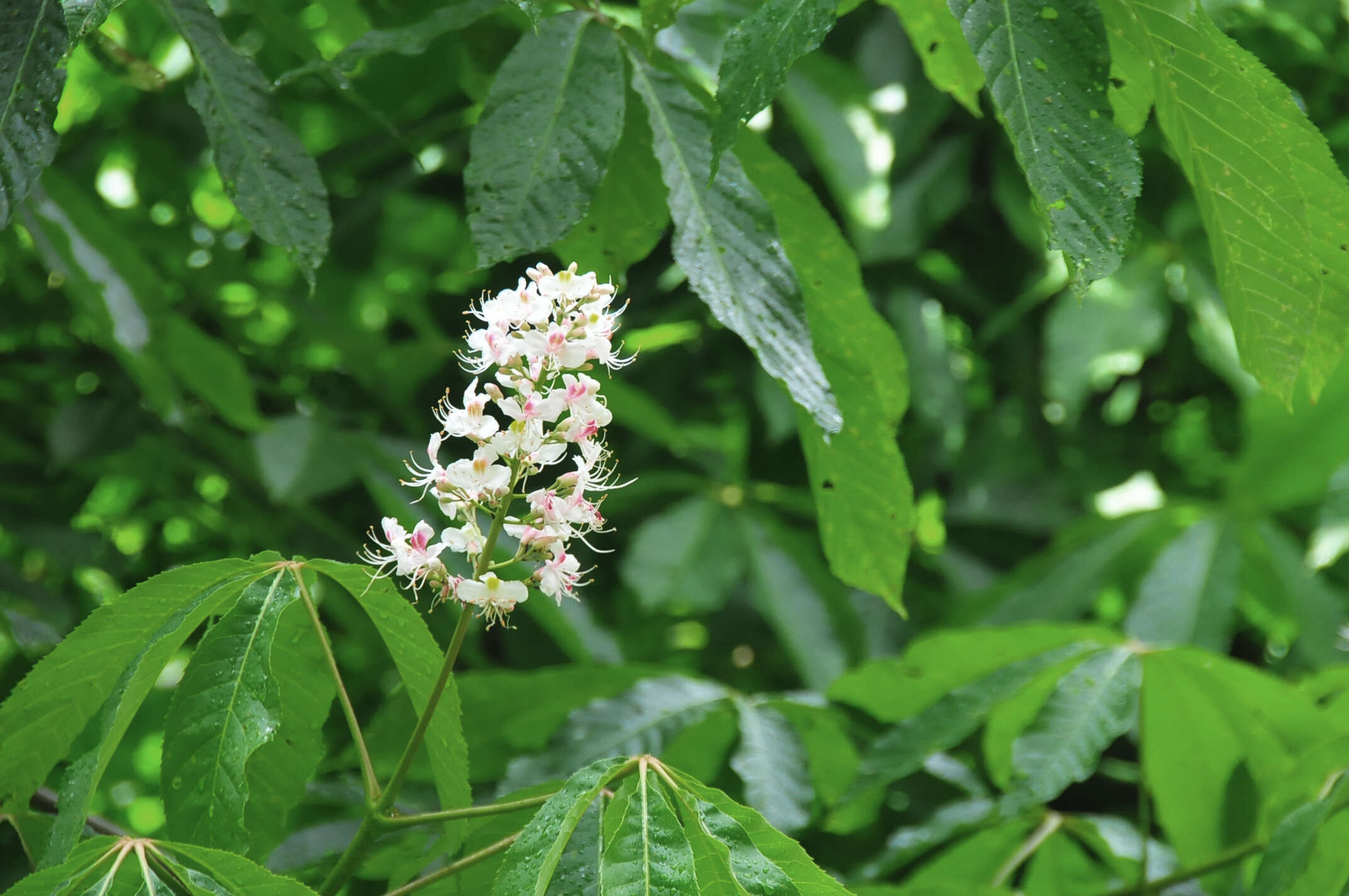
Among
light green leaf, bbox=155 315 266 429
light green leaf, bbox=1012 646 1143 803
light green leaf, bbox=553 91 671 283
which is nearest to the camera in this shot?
light green leaf, bbox=553 91 671 283

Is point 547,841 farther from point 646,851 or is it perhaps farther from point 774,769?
point 774,769

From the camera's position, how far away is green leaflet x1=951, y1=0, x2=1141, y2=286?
44 centimetres

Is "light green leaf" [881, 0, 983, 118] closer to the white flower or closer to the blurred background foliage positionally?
the white flower

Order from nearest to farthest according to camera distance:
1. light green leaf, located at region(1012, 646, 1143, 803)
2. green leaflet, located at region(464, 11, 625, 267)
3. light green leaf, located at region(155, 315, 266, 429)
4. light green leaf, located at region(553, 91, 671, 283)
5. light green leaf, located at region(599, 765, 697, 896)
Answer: light green leaf, located at region(599, 765, 697, 896) → green leaflet, located at region(464, 11, 625, 267) → light green leaf, located at region(553, 91, 671, 283) → light green leaf, located at region(1012, 646, 1143, 803) → light green leaf, located at region(155, 315, 266, 429)

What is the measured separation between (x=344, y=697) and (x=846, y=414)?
0.28 metres

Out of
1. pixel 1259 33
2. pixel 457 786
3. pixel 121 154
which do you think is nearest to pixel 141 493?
pixel 121 154

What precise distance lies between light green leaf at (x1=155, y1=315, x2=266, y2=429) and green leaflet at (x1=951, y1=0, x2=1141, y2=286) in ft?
2.57

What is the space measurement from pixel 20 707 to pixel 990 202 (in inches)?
51.9

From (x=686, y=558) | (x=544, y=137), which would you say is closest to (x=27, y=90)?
(x=544, y=137)

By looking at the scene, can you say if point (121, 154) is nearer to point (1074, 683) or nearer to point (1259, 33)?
point (1074, 683)

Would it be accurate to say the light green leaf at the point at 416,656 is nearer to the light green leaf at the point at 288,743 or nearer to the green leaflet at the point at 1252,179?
the light green leaf at the point at 288,743

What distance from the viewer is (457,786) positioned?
0.52 metres

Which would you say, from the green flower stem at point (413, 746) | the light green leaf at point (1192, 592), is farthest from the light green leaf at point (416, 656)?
the light green leaf at point (1192, 592)

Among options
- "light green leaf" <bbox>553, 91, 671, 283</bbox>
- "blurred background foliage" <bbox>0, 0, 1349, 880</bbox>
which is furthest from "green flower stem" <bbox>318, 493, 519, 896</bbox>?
"blurred background foliage" <bbox>0, 0, 1349, 880</bbox>
